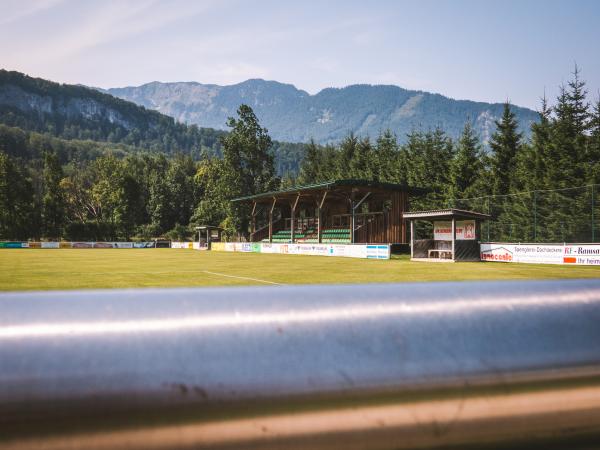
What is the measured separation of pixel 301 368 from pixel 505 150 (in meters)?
45.9

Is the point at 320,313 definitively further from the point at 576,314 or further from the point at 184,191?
the point at 184,191

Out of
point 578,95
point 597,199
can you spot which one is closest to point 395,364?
point 597,199

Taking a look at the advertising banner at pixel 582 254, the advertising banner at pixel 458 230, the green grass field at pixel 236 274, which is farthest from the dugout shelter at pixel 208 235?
the advertising banner at pixel 582 254

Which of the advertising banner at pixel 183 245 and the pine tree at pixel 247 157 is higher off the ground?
the pine tree at pixel 247 157

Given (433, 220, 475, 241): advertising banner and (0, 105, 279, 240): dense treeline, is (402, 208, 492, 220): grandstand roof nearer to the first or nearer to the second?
(433, 220, 475, 241): advertising banner

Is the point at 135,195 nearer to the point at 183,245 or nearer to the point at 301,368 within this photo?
the point at 183,245

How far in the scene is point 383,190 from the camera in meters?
40.8

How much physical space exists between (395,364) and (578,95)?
146 feet

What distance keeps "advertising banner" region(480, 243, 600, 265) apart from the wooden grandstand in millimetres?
11937

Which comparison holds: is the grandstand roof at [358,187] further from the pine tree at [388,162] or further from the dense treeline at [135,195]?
the dense treeline at [135,195]

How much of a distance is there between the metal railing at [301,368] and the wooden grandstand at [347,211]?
3695 centimetres

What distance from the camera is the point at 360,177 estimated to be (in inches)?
2584

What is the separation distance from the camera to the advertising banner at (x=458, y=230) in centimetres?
2930

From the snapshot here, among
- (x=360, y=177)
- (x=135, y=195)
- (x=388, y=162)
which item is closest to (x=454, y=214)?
(x=388, y=162)
